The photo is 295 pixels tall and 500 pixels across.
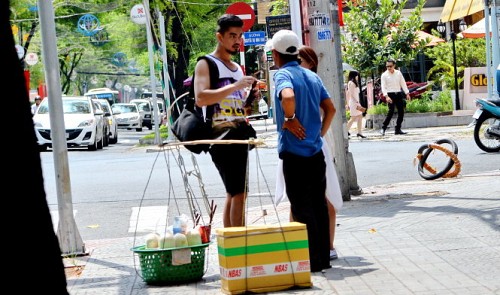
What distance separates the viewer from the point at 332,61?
455 inches

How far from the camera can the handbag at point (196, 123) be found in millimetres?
7285

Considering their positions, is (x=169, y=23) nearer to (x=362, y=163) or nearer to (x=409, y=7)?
(x=409, y=7)

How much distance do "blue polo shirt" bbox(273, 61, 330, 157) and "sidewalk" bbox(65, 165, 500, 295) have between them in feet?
2.94

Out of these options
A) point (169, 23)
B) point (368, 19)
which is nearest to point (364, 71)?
point (368, 19)

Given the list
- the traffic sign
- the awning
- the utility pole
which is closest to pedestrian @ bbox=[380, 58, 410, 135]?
the traffic sign

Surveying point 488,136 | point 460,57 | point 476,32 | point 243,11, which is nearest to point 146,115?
point 460,57

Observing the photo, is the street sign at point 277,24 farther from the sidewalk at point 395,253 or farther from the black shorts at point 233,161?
the black shorts at point 233,161

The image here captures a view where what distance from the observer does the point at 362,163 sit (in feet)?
57.1

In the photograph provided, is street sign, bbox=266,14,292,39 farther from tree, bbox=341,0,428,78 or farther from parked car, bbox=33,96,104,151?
parked car, bbox=33,96,104,151

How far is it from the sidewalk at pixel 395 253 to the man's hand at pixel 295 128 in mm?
976

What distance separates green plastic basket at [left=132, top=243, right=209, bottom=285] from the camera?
23.8ft

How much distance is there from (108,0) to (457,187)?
35.7 metres

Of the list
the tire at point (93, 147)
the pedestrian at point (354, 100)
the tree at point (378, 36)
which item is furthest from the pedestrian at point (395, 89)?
the tire at point (93, 147)

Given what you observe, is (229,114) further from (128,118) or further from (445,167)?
(128,118)
